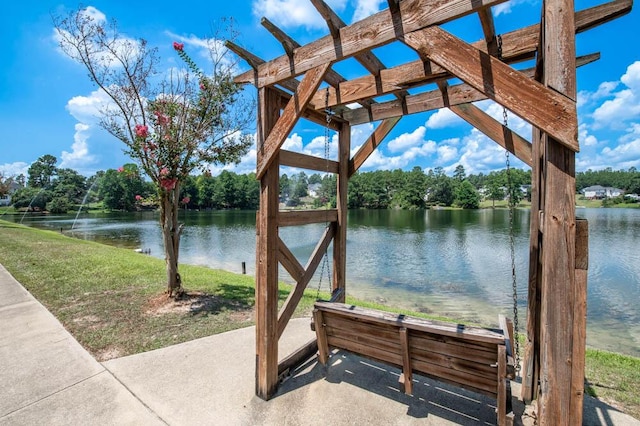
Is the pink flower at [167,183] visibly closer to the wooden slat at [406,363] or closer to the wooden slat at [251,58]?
the wooden slat at [251,58]

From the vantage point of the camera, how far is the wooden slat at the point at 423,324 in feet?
7.31

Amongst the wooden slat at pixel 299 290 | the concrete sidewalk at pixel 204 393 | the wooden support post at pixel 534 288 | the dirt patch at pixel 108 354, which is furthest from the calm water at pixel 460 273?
the wooden slat at pixel 299 290

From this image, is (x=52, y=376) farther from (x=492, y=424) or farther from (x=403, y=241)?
(x=403, y=241)

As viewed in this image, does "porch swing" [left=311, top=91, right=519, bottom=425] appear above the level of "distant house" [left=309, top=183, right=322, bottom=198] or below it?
below

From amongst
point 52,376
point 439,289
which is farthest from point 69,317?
point 439,289

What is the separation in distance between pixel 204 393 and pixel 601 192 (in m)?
118

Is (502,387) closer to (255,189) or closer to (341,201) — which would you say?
(341,201)

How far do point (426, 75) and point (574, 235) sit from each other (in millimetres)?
1891

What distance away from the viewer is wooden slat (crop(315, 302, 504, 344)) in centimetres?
223

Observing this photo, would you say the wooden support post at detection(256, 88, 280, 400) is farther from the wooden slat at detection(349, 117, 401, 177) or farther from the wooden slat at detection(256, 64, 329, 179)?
the wooden slat at detection(349, 117, 401, 177)

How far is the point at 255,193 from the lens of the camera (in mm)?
72500

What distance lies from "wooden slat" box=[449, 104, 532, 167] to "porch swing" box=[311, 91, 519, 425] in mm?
195

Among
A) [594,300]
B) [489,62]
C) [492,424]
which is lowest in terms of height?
[594,300]

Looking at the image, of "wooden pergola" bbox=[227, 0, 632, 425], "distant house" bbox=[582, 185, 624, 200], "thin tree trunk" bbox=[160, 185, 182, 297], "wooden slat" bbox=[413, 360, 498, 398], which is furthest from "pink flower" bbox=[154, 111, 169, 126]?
"distant house" bbox=[582, 185, 624, 200]
